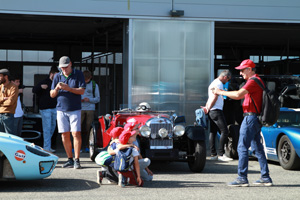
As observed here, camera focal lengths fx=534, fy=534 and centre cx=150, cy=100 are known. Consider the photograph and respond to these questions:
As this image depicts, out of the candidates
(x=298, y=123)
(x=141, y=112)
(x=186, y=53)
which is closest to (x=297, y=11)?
(x=186, y=53)

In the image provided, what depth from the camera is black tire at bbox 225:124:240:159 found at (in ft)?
36.5

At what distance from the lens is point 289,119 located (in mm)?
10500

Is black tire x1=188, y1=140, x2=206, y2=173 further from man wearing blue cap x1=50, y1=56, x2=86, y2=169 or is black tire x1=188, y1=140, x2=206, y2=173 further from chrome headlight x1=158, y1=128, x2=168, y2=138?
man wearing blue cap x1=50, y1=56, x2=86, y2=169

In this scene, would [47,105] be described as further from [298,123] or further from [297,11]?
[297,11]

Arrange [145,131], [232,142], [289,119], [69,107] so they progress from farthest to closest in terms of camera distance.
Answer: [232,142], [289,119], [69,107], [145,131]

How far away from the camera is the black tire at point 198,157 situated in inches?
354

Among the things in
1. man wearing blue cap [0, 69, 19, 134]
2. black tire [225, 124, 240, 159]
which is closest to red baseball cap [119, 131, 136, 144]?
man wearing blue cap [0, 69, 19, 134]

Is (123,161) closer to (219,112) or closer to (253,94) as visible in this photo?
(253,94)

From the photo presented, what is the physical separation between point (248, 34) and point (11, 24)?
9802mm

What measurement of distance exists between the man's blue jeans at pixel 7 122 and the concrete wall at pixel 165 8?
4.43 meters

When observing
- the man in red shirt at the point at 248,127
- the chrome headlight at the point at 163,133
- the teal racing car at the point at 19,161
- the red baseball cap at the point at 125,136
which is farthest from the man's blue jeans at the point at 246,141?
the teal racing car at the point at 19,161

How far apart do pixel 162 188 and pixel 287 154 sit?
332cm

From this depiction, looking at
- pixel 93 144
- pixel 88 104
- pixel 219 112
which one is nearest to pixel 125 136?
pixel 93 144

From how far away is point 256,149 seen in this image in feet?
24.8
